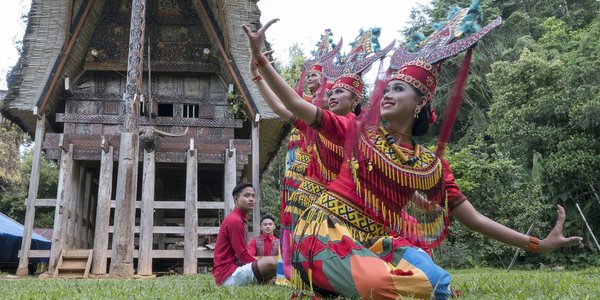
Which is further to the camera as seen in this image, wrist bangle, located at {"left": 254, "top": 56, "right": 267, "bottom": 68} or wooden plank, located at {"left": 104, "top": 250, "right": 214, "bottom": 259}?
wooden plank, located at {"left": 104, "top": 250, "right": 214, "bottom": 259}

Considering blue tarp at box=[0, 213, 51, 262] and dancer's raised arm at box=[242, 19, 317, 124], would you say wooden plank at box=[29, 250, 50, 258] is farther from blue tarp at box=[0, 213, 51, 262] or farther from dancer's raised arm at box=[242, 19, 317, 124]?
dancer's raised arm at box=[242, 19, 317, 124]

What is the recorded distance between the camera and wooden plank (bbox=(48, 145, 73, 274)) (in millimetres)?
11258

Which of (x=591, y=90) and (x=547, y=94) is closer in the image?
(x=591, y=90)

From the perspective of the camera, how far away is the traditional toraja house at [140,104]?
37.3 feet

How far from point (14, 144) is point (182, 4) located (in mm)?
13460

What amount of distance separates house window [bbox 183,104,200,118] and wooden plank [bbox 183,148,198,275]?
1.65 m

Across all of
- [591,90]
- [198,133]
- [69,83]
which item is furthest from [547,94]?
[69,83]

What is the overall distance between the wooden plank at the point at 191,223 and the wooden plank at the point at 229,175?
2.19 ft

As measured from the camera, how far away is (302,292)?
3010mm

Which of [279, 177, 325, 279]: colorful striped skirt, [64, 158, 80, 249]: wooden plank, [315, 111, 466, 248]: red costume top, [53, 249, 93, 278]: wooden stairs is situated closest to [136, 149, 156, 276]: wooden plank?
[53, 249, 93, 278]: wooden stairs

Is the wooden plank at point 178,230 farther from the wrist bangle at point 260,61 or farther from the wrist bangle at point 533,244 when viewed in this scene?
the wrist bangle at point 260,61

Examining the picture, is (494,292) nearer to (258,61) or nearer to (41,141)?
(258,61)

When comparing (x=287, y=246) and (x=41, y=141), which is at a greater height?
(x=41, y=141)

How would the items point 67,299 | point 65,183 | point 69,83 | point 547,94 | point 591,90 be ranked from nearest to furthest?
point 67,299 → point 65,183 → point 69,83 → point 591,90 → point 547,94
